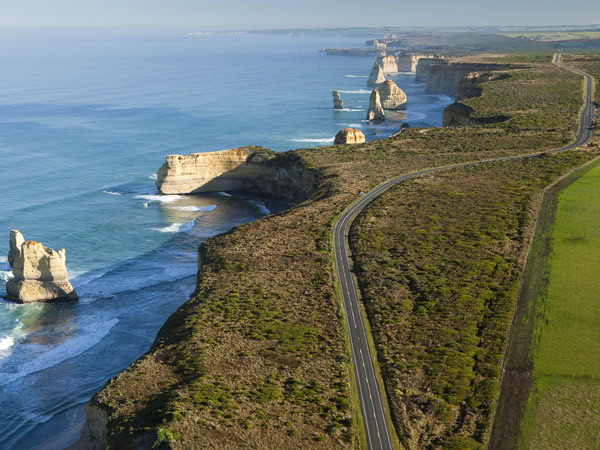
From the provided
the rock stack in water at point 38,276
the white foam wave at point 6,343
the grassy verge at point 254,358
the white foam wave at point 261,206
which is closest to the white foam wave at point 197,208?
the white foam wave at point 261,206

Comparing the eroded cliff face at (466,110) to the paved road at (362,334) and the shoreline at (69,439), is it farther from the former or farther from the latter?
the shoreline at (69,439)

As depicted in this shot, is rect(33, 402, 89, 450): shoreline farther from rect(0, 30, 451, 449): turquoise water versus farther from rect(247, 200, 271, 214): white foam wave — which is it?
rect(247, 200, 271, 214): white foam wave

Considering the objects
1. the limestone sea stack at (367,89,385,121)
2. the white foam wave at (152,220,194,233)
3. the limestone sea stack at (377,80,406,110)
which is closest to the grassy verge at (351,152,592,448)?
the white foam wave at (152,220,194,233)

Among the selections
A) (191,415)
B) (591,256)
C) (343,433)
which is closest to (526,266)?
(591,256)

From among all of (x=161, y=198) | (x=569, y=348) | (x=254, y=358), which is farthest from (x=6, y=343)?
(x=161, y=198)

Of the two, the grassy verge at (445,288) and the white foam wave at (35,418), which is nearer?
the grassy verge at (445,288)

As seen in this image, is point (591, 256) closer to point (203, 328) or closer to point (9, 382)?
point (203, 328)
